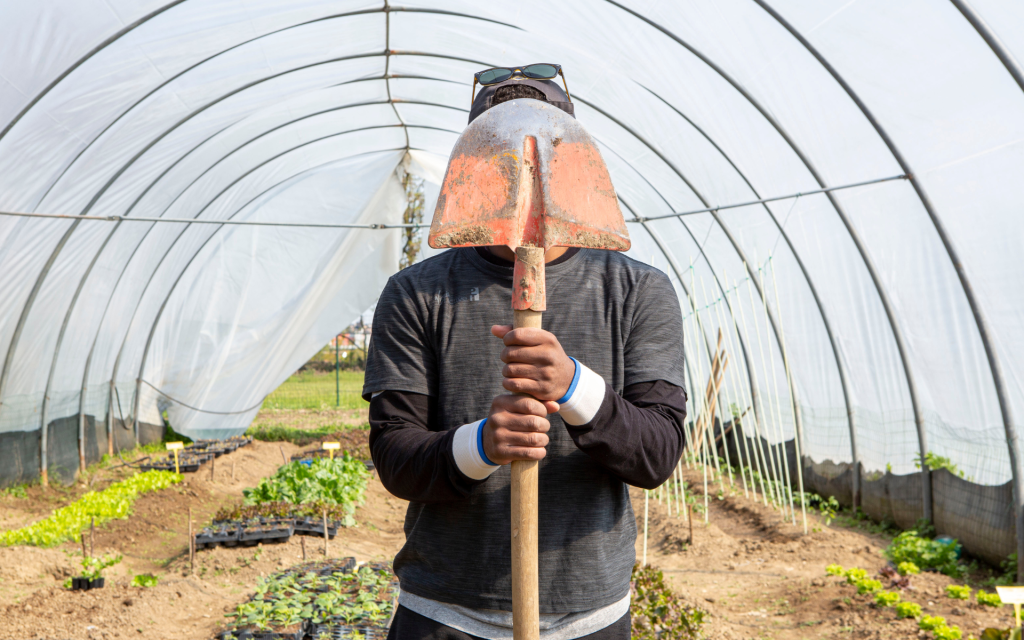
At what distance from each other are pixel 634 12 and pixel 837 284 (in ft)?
9.98

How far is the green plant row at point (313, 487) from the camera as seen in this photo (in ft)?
25.8

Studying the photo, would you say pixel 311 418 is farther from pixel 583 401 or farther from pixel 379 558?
pixel 583 401

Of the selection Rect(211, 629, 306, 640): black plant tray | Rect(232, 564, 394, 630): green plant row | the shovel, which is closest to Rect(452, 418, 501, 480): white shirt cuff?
the shovel

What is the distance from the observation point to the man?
133 centimetres

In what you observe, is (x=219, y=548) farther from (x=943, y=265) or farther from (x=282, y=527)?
(x=943, y=265)

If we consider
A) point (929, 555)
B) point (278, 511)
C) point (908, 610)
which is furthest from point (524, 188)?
point (278, 511)

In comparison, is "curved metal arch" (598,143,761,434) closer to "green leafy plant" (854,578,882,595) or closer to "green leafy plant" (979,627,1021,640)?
"green leafy plant" (854,578,882,595)

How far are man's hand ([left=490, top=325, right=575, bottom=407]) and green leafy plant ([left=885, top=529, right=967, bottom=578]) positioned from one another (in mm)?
5721

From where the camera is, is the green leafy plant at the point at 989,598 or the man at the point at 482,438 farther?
the green leafy plant at the point at 989,598

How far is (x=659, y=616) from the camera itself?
14.4 ft

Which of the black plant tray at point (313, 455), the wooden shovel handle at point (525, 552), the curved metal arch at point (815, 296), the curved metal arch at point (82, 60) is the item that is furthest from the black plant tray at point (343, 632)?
the black plant tray at point (313, 455)

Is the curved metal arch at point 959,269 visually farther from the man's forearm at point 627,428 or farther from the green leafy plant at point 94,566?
the green leafy plant at point 94,566

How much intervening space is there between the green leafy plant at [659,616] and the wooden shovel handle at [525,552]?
10.2 ft

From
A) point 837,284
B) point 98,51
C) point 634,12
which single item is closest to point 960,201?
point 837,284
